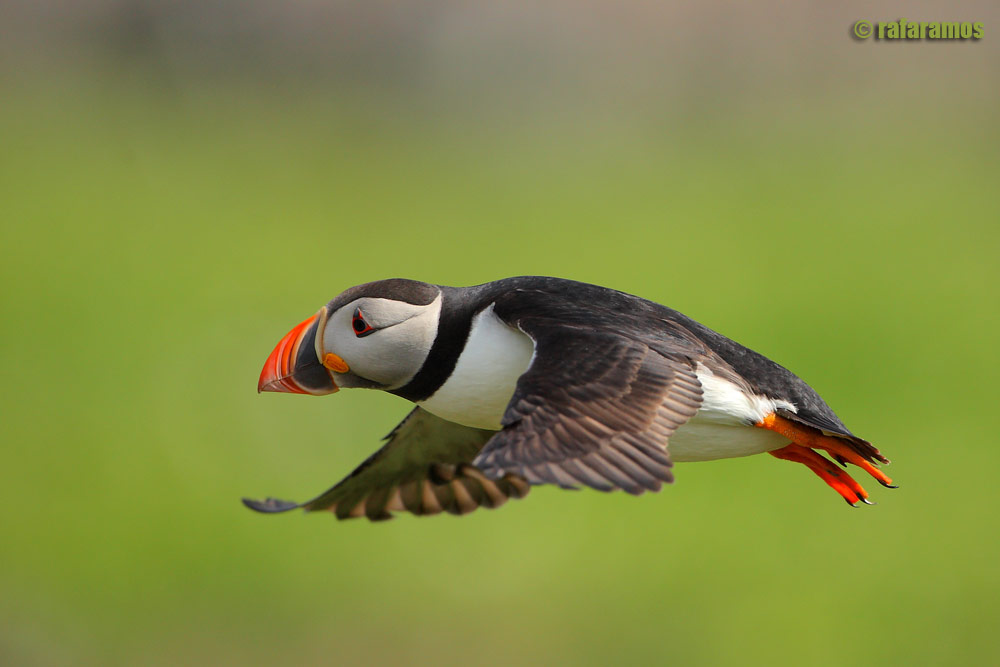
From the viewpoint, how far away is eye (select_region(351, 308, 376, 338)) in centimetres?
452

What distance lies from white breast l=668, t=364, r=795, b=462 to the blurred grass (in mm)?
6871

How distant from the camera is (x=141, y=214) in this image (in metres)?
21.5

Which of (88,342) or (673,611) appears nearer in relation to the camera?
(673,611)

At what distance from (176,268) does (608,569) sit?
30.7ft

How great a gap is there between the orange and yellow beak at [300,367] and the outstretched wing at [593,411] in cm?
84

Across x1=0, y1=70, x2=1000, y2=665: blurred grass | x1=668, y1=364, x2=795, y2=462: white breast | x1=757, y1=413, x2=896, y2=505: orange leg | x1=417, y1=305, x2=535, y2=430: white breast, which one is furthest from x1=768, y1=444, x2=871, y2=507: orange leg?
x1=0, y1=70, x2=1000, y2=665: blurred grass

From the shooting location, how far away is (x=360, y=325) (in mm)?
4535

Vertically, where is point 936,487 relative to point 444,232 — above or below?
below

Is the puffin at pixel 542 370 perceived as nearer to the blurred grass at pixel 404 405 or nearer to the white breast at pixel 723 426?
the white breast at pixel 723 426

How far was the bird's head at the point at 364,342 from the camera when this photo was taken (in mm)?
4516

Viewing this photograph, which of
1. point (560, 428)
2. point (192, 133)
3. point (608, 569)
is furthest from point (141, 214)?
point (560, 428)

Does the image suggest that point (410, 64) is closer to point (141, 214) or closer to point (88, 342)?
point (141, 214)

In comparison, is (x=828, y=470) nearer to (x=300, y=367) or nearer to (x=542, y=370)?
(x=542, y=370)

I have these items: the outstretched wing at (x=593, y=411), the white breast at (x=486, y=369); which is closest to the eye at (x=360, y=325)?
the white breast at (x=486, y=369)
